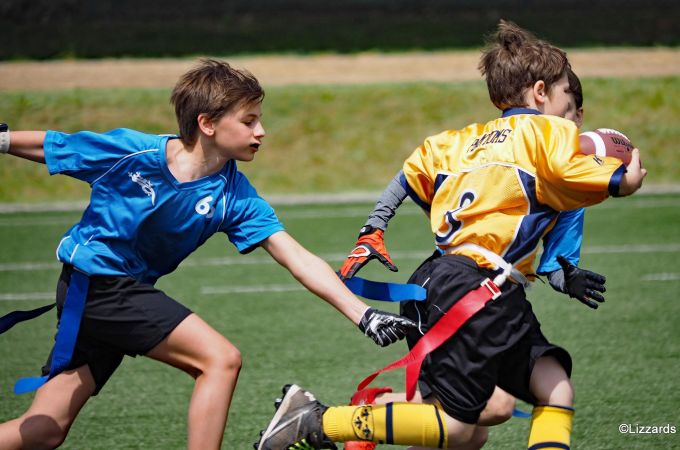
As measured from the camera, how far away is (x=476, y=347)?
3.39m

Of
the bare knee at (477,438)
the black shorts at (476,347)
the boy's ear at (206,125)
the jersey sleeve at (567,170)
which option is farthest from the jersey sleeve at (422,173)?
the bare knee at (477,438)

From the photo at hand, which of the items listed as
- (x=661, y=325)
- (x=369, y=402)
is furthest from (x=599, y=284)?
(x=661, y=325)

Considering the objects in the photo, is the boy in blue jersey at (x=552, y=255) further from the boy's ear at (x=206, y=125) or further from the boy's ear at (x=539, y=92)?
the boy's ear at (x=206, y=125)

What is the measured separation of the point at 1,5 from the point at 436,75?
Result: 27.8ft

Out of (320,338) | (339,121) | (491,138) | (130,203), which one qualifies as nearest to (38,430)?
(130,203)

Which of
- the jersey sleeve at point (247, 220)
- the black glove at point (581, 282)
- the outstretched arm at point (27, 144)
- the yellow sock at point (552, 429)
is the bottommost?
the yellow sock at point (552, 429)

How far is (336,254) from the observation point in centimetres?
945

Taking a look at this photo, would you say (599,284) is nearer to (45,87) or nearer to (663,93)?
(663,93)

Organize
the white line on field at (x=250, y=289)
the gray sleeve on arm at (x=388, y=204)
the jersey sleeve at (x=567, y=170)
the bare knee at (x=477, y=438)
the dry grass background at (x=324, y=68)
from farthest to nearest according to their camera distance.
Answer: the dry grass background at (x=324, y=68) < the white line on field at (x=250, y=289) < the gray sleeve on arm at (x=388, y=204) < the bare knee at (x=477, y=438) < the jersey sleeve at (x=567, y=170)

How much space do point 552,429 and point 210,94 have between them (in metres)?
1.70

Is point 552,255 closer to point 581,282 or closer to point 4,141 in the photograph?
point 581,282

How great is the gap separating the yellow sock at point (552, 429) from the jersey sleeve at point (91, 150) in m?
1.66

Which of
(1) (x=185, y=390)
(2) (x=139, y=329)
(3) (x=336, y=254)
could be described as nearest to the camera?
(2) (x=139, y=329)

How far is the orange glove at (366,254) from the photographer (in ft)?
12.0
